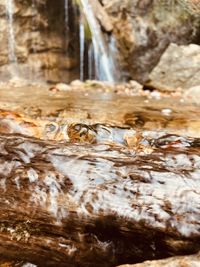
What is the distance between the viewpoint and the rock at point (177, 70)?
815cm

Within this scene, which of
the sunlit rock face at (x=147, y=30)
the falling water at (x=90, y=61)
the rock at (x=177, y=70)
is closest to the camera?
the rock at (x=177, y=70)

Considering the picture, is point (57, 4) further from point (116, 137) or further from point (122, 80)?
point (116, 137)

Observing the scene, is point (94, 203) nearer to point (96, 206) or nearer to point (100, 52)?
point (96, 206)

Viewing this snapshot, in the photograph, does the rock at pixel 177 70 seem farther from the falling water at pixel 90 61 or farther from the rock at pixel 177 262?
the rock at pixel 177 262

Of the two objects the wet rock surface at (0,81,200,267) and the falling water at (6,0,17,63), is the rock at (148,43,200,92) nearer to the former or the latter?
the falling water at (6,0,17,63)

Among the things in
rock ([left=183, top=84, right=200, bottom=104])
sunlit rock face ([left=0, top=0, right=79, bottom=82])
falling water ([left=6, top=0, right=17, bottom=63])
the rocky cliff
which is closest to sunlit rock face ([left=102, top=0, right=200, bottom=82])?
the rocky cliff

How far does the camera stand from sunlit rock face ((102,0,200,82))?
30.3 ft

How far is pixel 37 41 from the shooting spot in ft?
30.7

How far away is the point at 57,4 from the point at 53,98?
3695 millimetres

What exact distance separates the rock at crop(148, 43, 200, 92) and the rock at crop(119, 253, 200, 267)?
635 cm

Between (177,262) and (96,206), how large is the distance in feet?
1.62

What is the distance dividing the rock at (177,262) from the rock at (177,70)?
6349 mm

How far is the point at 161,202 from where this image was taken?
2104 mm

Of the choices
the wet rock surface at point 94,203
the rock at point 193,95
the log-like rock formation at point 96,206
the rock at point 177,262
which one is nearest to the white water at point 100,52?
the rock at point 193,95
